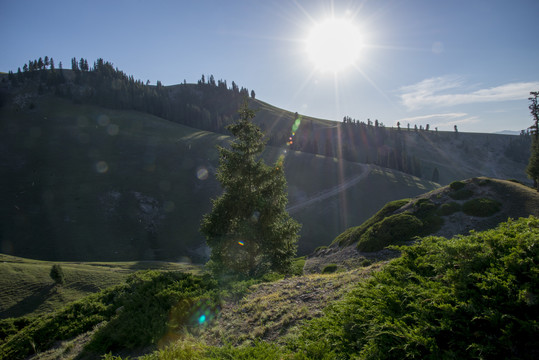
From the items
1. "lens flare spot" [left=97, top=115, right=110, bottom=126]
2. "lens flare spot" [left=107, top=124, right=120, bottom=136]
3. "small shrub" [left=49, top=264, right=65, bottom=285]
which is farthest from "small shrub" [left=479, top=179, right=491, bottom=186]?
"lens flare spot" [left=97, top=115, right=110, bottom=126]

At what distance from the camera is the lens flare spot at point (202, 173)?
94.0m

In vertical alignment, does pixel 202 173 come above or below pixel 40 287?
above

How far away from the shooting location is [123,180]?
276 ft

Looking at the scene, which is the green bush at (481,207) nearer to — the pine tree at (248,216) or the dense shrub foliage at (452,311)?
the pine tree at (248,216)

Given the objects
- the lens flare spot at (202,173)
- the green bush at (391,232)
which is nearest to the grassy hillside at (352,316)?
the green bush at (391,232)

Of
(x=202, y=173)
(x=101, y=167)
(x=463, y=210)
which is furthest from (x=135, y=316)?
(x=101, y=167)

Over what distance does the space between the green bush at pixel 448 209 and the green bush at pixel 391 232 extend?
3060 millimetres

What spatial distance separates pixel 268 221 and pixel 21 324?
16498 millimetres

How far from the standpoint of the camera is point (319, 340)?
21.4ft

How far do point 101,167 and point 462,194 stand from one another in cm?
9951

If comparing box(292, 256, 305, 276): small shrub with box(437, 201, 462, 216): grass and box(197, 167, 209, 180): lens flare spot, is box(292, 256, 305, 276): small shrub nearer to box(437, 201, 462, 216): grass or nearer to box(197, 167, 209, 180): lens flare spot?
box(437, 201, 462, 216): grass

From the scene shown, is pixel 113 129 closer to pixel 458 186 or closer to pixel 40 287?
pixel 40 287

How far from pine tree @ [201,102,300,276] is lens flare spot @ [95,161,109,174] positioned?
83.6 meters

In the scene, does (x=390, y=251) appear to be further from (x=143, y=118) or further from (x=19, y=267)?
(x=143, y=118)
